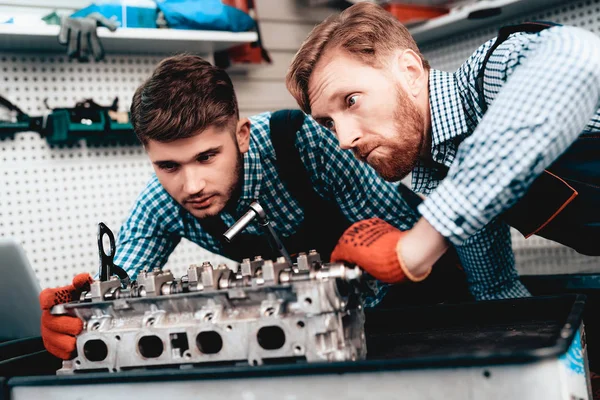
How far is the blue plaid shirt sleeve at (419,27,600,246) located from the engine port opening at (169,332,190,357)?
0.48 m

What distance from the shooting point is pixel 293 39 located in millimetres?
3693

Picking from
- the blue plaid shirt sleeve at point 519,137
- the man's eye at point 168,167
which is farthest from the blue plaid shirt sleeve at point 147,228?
the blue plaid shirt sleeve at point 519,137

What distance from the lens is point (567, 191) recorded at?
4.32 feet

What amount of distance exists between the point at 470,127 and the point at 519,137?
0.48m

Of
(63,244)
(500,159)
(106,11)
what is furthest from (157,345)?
(106,11)

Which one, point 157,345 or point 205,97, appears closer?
point 157,345

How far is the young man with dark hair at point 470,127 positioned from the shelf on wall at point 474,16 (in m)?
1.17

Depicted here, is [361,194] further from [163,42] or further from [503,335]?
[163,42]

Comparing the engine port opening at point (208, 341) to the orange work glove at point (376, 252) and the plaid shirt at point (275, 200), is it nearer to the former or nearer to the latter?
the orange work glove at point (376, 252)

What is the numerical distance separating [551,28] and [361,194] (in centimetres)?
89

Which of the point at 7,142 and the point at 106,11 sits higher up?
the point at 106,11

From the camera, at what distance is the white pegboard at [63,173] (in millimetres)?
2527

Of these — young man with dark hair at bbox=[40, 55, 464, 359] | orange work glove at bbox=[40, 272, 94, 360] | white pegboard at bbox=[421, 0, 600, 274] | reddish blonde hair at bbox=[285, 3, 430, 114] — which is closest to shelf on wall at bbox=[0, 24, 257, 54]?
young man with dark hair at bbox=[40, 55, 464, 359]

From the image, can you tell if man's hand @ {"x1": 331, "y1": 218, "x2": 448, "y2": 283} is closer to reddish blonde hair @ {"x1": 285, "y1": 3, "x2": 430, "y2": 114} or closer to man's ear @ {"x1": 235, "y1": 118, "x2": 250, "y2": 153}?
reddish blonde hair @ {"x1": 285, "y1": 3, "x2": 430, "y2": 114}
